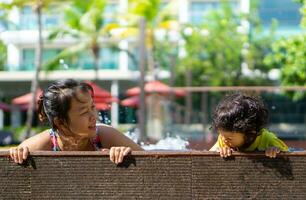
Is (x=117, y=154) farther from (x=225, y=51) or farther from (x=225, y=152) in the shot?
(x=225, y=51)

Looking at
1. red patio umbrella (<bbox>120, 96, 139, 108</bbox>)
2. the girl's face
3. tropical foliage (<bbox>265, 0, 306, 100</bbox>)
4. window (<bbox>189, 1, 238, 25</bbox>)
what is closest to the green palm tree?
red patio umbrella (<bbox>120, 96, 139, 108</bbox>)

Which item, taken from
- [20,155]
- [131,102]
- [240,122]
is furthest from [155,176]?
[131,102]

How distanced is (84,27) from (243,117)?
25.1m

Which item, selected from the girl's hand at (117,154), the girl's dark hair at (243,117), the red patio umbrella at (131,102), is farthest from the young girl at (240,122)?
the red patio umbrella at (131,102)

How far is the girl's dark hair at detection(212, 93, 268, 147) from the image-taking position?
2.79m

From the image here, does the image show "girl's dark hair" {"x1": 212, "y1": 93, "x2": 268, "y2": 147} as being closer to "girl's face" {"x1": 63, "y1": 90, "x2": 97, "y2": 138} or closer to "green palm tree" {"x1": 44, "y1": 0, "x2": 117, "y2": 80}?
"girl's face" {"x1": 63, "y1": 90, "x2": 97, "y2": 138}

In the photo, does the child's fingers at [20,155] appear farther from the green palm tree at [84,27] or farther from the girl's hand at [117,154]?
the green palm tree at [84,27]

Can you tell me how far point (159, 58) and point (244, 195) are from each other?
29.9 metres

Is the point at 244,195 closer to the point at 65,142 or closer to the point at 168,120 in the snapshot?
the point at 65,142

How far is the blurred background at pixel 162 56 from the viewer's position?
704 inches

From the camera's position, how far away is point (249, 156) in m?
2.62

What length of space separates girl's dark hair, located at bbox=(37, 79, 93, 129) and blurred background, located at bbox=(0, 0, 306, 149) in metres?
11.4

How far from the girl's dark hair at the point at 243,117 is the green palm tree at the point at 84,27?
2371 cm

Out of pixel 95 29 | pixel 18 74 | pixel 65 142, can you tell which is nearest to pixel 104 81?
pixel 18 74
